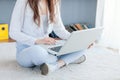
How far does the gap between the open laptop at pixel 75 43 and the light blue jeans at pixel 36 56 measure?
0.06 m

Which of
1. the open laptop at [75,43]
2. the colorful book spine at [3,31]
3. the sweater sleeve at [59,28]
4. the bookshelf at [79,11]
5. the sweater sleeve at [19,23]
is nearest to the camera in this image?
the open laptop at [75,43]

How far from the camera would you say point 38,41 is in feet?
6.10

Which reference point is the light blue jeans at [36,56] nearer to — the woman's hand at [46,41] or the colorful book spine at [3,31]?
the woman's hand at [46,41]

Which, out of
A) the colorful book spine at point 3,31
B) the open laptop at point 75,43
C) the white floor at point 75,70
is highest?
the open laptop at point 75,43

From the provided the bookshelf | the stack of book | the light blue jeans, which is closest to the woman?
the light blue jeans

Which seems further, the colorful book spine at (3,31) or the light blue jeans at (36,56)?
the colorful book spine at (3,31)

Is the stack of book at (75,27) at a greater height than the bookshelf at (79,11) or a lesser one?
lesser

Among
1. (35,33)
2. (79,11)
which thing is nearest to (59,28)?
(35,33)

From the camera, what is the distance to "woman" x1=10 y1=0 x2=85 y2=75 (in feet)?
5.95

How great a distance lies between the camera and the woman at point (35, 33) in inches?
71.4

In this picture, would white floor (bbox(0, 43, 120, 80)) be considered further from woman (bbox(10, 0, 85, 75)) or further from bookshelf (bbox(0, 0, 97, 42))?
bookshelf (bbox(0, 0, 97, 42))

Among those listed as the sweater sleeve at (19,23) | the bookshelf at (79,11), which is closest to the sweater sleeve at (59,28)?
the sweater sleeve at (19,23)

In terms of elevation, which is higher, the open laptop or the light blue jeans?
the open laptop

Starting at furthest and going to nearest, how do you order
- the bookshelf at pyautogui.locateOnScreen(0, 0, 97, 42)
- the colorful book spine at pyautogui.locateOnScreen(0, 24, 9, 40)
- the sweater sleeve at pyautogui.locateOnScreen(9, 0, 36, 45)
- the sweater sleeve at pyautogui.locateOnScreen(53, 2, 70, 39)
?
the bookshelf at pyautogui.locateOnScreen(0, 0, 97, 42) → the colorful book spine at pyautogui.locateOnScreen(0, 24, 9, 40) → the sweater sleeve at pyautogui.locateOnScreen(53, 2, 70, 39) → the sweater sleeve at pyautogui.locateOnScreen(9, 0, 36, 45)
